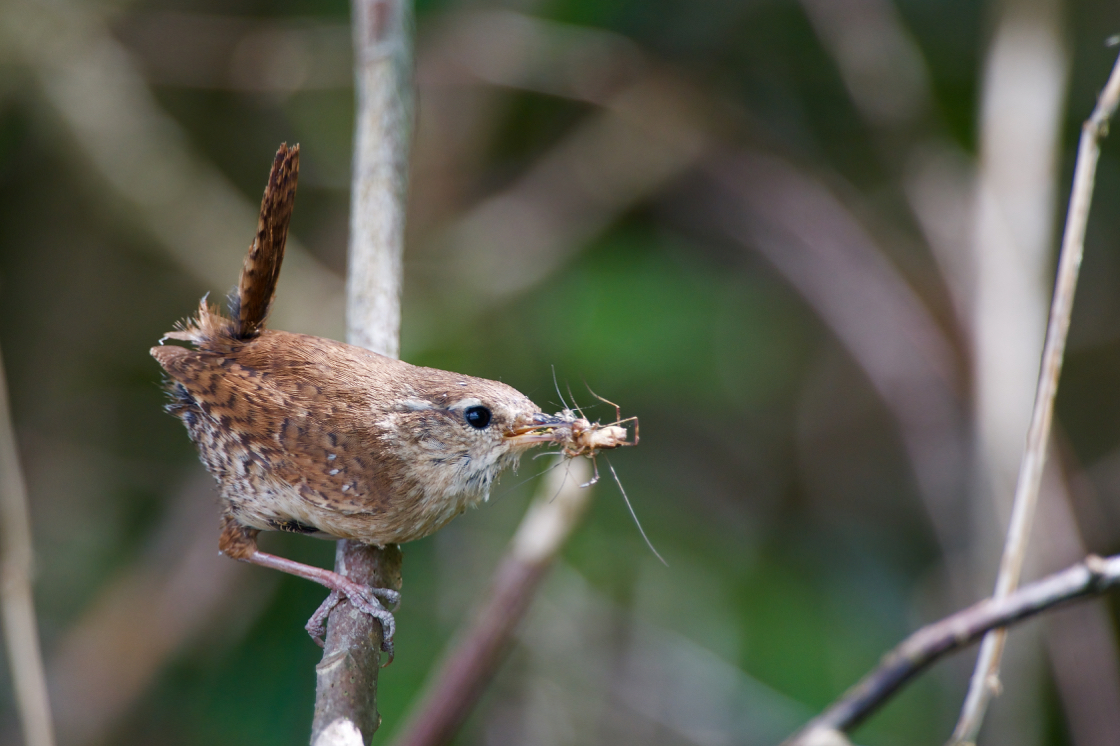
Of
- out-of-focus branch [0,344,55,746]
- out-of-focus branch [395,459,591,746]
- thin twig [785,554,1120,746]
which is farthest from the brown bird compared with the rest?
thin twig [785,554,1120,746]

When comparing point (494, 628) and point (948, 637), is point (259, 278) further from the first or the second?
point (948, 637)

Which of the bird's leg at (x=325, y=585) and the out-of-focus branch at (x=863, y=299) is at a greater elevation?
the out-of-focus branch at (x=863, y=299)

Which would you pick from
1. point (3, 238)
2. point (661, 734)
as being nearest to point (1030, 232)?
point (661, 734)

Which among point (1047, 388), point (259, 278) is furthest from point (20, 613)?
point (1047, 388)

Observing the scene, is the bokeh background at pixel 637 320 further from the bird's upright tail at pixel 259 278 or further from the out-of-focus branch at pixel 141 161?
the bird's upright tail at pixel 259 278

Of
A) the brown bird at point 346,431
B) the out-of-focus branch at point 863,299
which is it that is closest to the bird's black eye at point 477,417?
the brown bird at point 346,431

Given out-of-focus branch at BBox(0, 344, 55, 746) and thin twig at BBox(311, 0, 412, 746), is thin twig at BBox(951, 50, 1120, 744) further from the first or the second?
out-of-focus branch at BBox(0, 344, 55, 746)

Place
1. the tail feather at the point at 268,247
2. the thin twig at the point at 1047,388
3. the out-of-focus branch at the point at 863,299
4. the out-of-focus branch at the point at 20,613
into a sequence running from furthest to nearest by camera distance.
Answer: the out-of-focus branch at the point at 863,299 → the out-of-focus branch at the point at 20,613 → the tail feather at the point at 268,247 → the thin twig at the point at 1047,388
